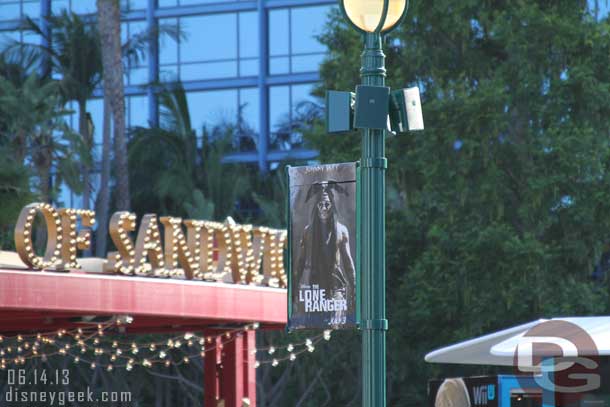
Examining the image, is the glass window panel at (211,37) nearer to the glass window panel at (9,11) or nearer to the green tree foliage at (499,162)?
the glass window panel at (9,11)

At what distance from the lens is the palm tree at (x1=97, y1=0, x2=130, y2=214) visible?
36.9 m

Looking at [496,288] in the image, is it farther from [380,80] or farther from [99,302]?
[380,80]

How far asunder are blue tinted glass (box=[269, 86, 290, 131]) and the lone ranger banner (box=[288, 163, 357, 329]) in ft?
134

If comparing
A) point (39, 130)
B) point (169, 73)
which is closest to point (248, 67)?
point (169, 73)

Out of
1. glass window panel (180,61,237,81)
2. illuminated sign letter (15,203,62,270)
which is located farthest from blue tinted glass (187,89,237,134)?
illuminated sign letter (15,203,62,270)

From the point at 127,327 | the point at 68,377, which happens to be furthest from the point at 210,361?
the point at 68,377

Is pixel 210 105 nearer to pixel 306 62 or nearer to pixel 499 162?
pixel 306 62

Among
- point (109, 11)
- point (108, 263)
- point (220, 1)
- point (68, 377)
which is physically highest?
point (220, 1)

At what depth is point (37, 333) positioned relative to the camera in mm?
22078

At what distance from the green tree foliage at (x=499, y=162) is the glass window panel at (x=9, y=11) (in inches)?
1057

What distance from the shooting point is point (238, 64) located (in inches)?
2010

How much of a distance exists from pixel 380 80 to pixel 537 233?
20039 mm

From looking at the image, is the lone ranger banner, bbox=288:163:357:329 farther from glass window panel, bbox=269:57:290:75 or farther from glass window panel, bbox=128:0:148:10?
glass window panel, bbox=128:0:148:10
